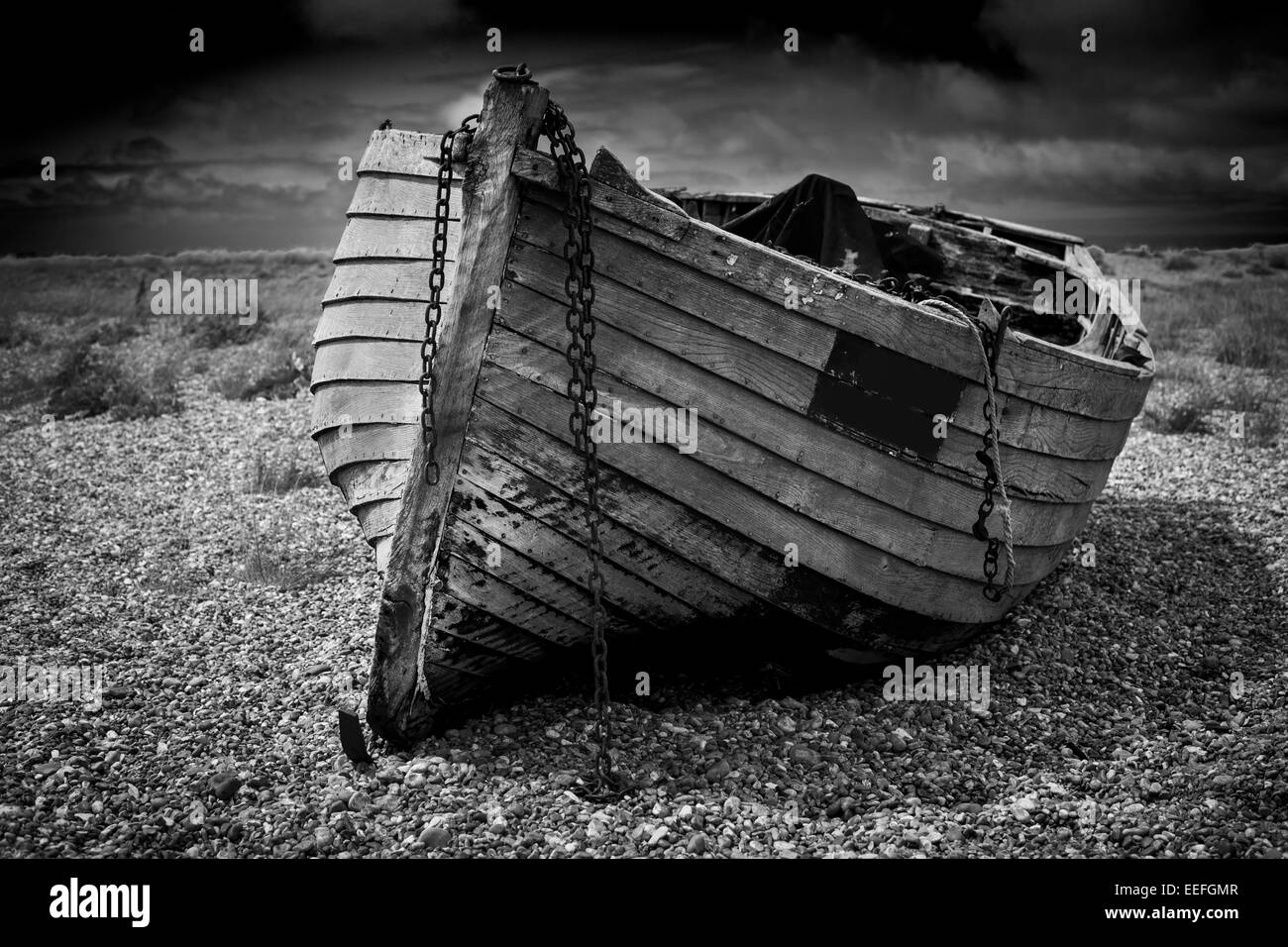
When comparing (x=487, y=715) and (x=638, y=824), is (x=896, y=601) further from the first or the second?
(x=487, y=715)

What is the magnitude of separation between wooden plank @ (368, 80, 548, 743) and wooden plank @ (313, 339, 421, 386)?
1559 millimetres

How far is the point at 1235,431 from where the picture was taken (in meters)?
11.4

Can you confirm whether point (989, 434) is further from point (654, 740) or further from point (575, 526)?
point (654, 740)

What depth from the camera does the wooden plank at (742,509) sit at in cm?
402

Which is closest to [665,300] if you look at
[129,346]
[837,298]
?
[837,298]

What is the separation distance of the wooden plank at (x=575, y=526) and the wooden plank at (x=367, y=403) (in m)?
1.48

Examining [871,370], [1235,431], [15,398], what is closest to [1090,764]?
[871,370]

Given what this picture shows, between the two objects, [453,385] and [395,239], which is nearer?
[453,385]

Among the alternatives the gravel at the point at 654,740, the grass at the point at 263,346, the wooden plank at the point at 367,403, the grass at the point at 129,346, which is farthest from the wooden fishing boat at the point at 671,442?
the grass at the point at 129,346

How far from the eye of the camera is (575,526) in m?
4.18

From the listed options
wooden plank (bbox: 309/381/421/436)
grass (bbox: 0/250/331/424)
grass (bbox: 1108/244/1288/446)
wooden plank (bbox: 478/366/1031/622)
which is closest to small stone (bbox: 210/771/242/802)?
wooden plank (bbox: 478/366/1031/622)

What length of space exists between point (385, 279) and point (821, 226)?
A: 9.12 ft

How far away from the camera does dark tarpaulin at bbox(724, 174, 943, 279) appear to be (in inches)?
232

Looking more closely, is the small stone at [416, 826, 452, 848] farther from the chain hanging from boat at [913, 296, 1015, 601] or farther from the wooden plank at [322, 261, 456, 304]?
the wooden plank at [322, 261, 456, 304]
